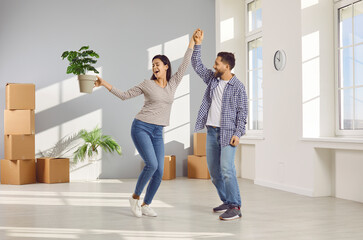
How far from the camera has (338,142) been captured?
4.64m

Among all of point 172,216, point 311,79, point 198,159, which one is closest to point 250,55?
point 198,159

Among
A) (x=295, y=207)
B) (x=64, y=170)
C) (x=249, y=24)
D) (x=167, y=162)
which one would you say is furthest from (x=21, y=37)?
(x=295, y=207)

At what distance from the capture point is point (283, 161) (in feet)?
18.5

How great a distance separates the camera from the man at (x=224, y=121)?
11.9 ft

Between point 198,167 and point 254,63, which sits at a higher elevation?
point 254,63

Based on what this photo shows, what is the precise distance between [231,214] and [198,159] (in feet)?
11.3

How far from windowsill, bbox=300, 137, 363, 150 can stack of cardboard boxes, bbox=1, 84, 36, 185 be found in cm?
364

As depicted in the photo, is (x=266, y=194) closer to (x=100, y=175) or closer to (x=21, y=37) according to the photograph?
(x=100, y=175)

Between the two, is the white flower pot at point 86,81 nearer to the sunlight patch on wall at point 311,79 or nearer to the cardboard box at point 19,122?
the sunlight patch on wall at point 311,79

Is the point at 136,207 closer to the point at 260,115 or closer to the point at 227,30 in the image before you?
the point at 260,115

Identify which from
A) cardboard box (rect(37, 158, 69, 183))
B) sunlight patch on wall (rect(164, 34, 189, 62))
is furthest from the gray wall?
cardboard box (rect(37, 158, 69, 183))

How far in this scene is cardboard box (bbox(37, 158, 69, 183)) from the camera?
6.36 metres

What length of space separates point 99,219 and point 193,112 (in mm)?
4018

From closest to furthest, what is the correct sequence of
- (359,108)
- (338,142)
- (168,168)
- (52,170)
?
(338,142) → (359,108) → (52,170) → (168,168)
